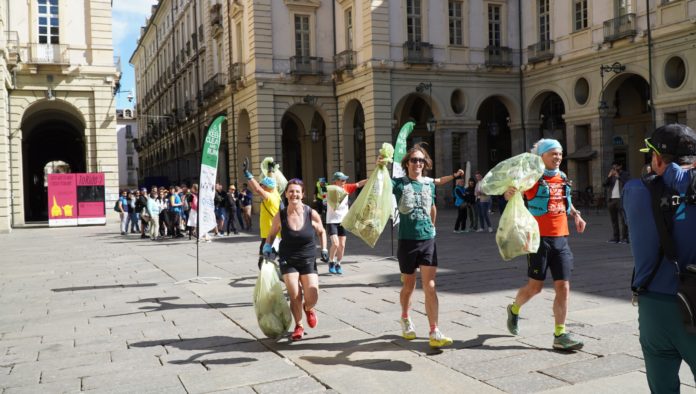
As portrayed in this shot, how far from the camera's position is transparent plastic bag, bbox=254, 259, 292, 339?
6.19 m

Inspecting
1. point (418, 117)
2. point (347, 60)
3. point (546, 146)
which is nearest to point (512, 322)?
point (546, 146)

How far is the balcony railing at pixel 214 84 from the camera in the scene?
1499 inches

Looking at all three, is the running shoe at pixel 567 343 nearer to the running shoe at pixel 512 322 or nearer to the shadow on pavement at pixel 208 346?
the running shoe at pixel 512 322

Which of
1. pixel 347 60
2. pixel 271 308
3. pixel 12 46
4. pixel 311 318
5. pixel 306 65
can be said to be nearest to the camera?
pixel 271 308

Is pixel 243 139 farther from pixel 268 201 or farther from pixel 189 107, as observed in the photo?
pixel 268 201

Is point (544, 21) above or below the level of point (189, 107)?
above

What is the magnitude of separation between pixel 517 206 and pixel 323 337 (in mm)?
2262

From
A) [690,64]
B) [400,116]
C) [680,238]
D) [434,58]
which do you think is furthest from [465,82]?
[680,238]

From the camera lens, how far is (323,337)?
6.38m

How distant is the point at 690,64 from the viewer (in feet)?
75.0

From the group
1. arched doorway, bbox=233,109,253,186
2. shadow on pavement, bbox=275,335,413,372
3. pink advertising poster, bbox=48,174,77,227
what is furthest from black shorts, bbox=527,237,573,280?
arched doorway, bbox=233,109,253,186

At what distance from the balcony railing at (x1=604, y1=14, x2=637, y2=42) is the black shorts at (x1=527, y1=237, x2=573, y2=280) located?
22137 millimetres

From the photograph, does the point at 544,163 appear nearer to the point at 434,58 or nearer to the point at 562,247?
the point at 562,247

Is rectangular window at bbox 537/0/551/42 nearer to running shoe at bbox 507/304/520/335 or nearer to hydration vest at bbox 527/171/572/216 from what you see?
hydration vest at bbox 527/171/572/216
